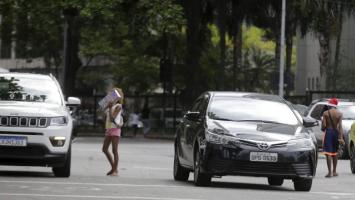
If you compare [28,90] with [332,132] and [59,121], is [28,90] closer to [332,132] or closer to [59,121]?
[59,121]

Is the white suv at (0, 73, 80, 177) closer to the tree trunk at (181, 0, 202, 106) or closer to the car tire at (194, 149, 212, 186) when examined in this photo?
the car tire at (194, 149, 212, 186)

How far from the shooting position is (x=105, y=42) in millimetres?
72625

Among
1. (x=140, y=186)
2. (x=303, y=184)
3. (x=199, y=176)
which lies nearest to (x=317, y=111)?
(x=303, y=184)

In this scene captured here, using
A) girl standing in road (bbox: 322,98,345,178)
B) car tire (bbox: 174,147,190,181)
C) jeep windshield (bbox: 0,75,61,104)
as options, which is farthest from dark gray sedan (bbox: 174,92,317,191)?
girl standing in road (bbox: 322,98,345,178)

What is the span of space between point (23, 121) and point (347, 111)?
17.8 m

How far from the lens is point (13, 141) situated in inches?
767

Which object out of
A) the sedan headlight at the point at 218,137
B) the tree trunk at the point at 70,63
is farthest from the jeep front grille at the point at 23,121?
the tree trunk at the point at 70,63

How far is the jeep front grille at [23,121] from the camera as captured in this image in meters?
19.6

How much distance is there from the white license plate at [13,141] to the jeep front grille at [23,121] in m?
0.22

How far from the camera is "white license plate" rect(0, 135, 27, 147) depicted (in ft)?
63.8

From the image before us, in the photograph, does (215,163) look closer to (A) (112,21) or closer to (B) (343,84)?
(A) (112,21)

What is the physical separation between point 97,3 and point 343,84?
17.2m

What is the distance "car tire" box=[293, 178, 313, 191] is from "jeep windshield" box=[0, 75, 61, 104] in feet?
14.2

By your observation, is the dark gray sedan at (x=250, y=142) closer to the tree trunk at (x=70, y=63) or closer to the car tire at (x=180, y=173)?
the car tire at (x=180, y=173)
